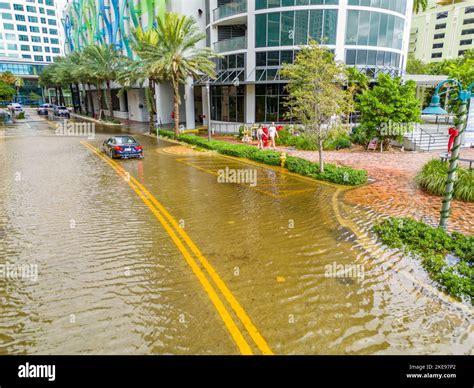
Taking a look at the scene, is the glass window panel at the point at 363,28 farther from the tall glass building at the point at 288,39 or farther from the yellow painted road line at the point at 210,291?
the yellow painted road line at the point at 210,291

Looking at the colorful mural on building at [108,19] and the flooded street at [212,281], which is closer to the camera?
the flooded street at [212,281]

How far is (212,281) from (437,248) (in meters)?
4.91

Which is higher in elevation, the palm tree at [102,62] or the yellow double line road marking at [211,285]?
the palm tree at [102,62]

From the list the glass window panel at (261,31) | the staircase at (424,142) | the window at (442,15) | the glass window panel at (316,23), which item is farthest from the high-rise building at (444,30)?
the staircase at (424,142)

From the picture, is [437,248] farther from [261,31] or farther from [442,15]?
[442,15]

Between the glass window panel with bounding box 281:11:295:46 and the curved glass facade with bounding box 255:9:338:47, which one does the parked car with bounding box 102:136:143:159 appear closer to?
the curved glass facade with bounding box 255:9:338:47

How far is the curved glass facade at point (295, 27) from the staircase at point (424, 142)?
1099cm

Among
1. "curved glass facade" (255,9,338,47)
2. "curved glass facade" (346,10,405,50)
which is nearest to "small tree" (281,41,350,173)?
"curved glass facade" (255,9,338,47)

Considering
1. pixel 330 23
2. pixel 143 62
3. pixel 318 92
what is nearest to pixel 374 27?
pixel 330 23

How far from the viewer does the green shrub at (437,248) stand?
574 centimetres

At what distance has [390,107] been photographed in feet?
60.8

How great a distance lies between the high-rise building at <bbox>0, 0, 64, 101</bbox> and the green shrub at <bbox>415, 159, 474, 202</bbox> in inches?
4333

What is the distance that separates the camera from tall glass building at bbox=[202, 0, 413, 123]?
89.2ft
